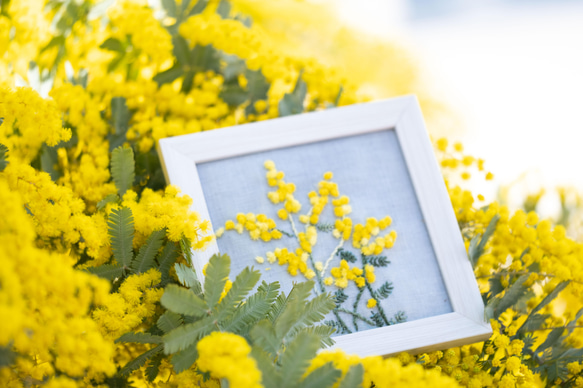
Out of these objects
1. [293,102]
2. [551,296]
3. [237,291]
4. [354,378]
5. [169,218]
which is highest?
[293,102]

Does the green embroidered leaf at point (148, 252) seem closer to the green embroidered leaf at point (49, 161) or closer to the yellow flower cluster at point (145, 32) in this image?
the green embroidered leaf at point (49, 161)

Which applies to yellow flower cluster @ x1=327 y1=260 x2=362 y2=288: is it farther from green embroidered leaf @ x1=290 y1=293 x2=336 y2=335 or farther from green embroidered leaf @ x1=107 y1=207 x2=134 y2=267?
green embroidered leaf @ x1=107 y1=207 x2=134 y2=267

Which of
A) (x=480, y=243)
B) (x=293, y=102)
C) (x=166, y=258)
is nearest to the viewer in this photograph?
(x=166, y=258)

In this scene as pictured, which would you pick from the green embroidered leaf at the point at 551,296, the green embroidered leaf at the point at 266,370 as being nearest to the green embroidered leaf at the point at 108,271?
the green embroidered leaf at the point at 266,370

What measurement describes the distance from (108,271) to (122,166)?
6.5 inches

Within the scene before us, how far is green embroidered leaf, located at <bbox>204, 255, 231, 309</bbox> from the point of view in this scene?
529 mm

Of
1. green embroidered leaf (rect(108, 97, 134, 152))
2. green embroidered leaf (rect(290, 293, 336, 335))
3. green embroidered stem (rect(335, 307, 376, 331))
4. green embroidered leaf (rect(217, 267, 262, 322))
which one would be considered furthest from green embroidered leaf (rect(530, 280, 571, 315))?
green embroidered leaf (rect(108, 97, 134, 152))

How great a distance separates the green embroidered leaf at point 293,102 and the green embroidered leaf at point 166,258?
13.2 inches

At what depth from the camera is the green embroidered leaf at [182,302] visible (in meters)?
0.50

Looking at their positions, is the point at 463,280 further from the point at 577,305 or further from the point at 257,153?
the point at 257,153

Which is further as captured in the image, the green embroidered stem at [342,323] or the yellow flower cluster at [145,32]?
the yellow flower cluster at [145,32]

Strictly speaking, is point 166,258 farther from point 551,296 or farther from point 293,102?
point 551,296

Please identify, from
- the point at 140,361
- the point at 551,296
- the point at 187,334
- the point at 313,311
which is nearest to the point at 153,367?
the point at 140,361

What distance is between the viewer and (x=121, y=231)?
593 millimetres
